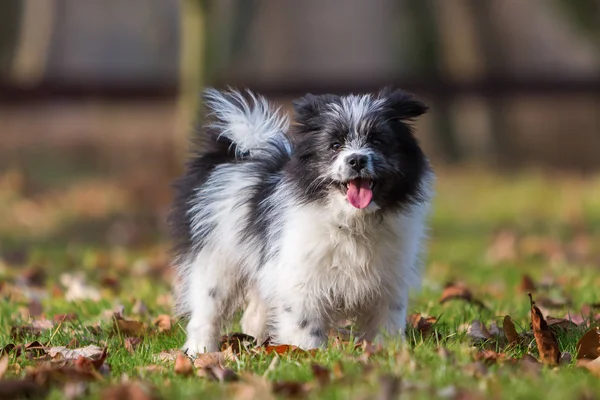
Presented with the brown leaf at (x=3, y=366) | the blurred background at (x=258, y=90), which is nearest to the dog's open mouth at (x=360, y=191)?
the brown leaf at (x=3, y=366)

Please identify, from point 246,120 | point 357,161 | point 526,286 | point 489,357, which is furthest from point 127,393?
point 526,286

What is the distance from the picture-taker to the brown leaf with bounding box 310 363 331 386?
3.83 metres

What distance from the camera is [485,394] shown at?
3.57 m

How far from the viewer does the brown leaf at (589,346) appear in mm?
4500

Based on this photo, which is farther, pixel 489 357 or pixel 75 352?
pixel 75 352

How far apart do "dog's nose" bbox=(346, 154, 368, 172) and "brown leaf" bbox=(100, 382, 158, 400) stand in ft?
5.02

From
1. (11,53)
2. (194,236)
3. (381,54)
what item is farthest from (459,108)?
(194,236)

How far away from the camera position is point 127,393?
11.9ft

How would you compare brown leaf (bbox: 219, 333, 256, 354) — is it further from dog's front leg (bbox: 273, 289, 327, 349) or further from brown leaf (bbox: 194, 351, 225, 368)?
brown leaf (bbox: 194, 351, 225, 368)

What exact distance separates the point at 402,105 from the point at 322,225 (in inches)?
28.5

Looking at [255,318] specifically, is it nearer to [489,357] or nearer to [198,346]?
[198,346]

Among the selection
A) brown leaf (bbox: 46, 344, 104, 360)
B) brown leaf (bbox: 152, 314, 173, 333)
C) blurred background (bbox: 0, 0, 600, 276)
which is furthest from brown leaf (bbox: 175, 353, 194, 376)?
blurred background (bbox: 0, 0, 600, 276)

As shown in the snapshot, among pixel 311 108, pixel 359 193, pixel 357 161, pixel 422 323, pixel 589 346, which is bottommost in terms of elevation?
pixel 422 323

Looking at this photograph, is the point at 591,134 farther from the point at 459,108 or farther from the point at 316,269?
the point at 316,269
